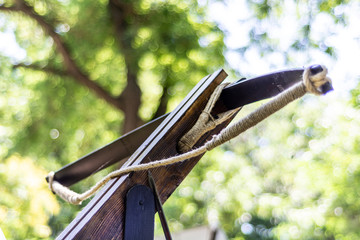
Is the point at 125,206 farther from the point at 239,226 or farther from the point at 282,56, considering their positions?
the point at 239,226

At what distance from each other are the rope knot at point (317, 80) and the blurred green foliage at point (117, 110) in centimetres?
253

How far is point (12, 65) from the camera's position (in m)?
4.80

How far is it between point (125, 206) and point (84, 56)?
13.7ft

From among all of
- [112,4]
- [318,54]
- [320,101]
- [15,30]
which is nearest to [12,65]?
[15,30]

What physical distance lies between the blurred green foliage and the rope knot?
253cm

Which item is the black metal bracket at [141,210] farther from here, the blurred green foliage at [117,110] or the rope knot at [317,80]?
the blurred green foliage at [117,110]

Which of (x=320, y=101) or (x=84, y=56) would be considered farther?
(x=320, y=101)

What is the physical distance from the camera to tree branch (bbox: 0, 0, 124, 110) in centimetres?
434

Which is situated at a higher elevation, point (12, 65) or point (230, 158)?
point (12, 65)

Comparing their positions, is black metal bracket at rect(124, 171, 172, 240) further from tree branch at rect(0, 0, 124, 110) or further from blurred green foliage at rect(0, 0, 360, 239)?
tree branch at rect(0, 0, 124, 110)

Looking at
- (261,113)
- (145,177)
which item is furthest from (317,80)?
(145,177)

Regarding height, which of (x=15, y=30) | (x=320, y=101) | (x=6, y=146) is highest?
(x=15, y=30)

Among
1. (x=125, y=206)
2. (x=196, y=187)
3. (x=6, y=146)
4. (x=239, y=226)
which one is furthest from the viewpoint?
(x=239, y=226)

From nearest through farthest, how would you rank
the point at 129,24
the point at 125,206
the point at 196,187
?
the point at 125,206 < the point at 129,24 < the point at 196,187
